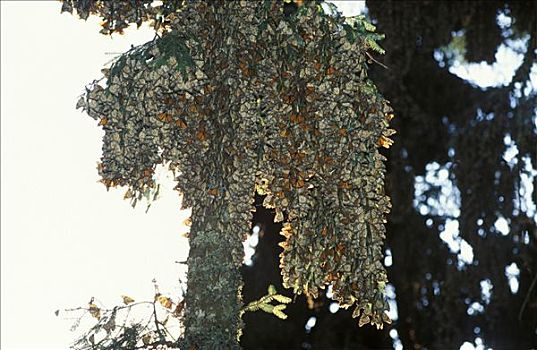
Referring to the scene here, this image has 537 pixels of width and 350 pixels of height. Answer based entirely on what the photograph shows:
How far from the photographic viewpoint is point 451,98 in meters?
5.92

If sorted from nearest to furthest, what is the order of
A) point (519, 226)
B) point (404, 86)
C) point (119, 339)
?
point (119, 339) < point (519, 226) < point (404, 86)

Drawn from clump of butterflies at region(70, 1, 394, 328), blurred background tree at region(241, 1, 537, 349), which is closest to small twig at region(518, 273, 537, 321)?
blurred background tree at region(241, 1, 537, 349)

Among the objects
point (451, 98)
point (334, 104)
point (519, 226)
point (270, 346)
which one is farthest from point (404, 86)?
point (334, 104)

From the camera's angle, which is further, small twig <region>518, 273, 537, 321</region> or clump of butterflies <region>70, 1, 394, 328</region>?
small twig <region>518, 273, 537, 321</region>

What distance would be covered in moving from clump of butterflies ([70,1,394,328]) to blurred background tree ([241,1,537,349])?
234 cm

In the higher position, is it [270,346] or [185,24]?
[185,24]

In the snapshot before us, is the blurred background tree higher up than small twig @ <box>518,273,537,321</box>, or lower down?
higher up

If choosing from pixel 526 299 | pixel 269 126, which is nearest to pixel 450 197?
pixel 526 299

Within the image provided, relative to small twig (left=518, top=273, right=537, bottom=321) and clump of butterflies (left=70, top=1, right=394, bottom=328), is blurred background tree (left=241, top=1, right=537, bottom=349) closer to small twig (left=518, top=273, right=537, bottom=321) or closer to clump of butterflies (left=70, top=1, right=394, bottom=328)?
small twig (left=518, top=273, right=537, bottom=321)

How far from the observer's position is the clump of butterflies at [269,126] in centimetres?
319

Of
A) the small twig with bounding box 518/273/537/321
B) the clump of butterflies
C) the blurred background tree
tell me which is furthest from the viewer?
the blurred background tree

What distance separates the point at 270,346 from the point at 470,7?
2.67 metres

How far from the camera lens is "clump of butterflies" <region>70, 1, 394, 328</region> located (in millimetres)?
3188

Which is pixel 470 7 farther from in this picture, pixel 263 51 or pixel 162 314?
pixel 162 314
